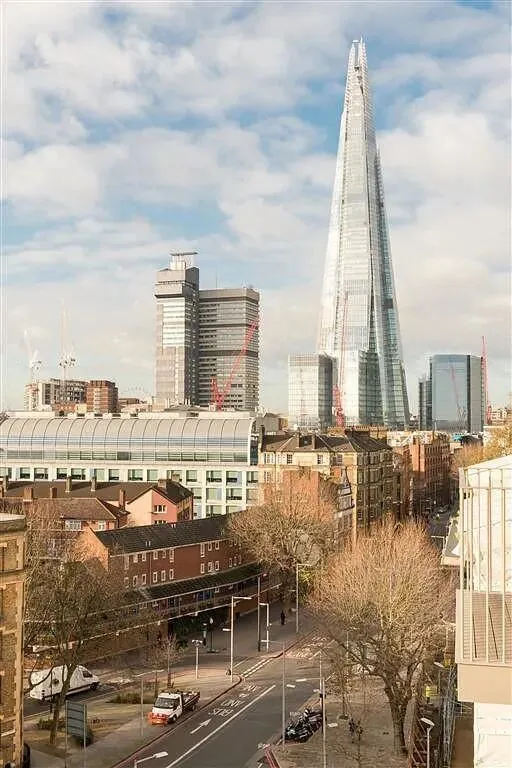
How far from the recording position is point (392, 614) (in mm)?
50312

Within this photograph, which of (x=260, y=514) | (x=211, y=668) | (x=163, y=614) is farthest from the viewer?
(x=260, y=514)

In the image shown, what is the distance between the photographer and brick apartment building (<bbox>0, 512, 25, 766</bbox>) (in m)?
40.8

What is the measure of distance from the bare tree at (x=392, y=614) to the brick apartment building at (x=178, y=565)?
17.4m

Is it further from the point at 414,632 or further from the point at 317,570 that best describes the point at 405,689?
the point at 317,570

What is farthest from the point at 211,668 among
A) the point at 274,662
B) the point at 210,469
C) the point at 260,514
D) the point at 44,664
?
the point at 210,469

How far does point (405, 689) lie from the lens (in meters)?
48.1

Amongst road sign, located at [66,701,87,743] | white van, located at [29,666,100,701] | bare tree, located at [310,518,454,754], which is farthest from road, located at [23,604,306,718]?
road sign, located at [66,701,87,743]

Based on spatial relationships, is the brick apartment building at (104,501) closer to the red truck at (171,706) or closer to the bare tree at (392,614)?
the red truck at (171,706)

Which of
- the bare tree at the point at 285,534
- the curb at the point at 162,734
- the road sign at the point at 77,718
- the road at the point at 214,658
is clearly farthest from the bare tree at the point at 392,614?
the bare tree at the point at 285,534

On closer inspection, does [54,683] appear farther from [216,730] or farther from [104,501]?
[104,501]

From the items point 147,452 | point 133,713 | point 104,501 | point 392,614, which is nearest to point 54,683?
point 133,713

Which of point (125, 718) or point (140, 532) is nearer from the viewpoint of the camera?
point (125, 718)

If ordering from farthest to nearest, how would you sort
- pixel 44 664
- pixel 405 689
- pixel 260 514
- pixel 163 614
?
pixel 260 514 < pixel 163 614 < pixel 44 664 < pixel 405 689

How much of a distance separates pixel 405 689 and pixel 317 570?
1368 inches
